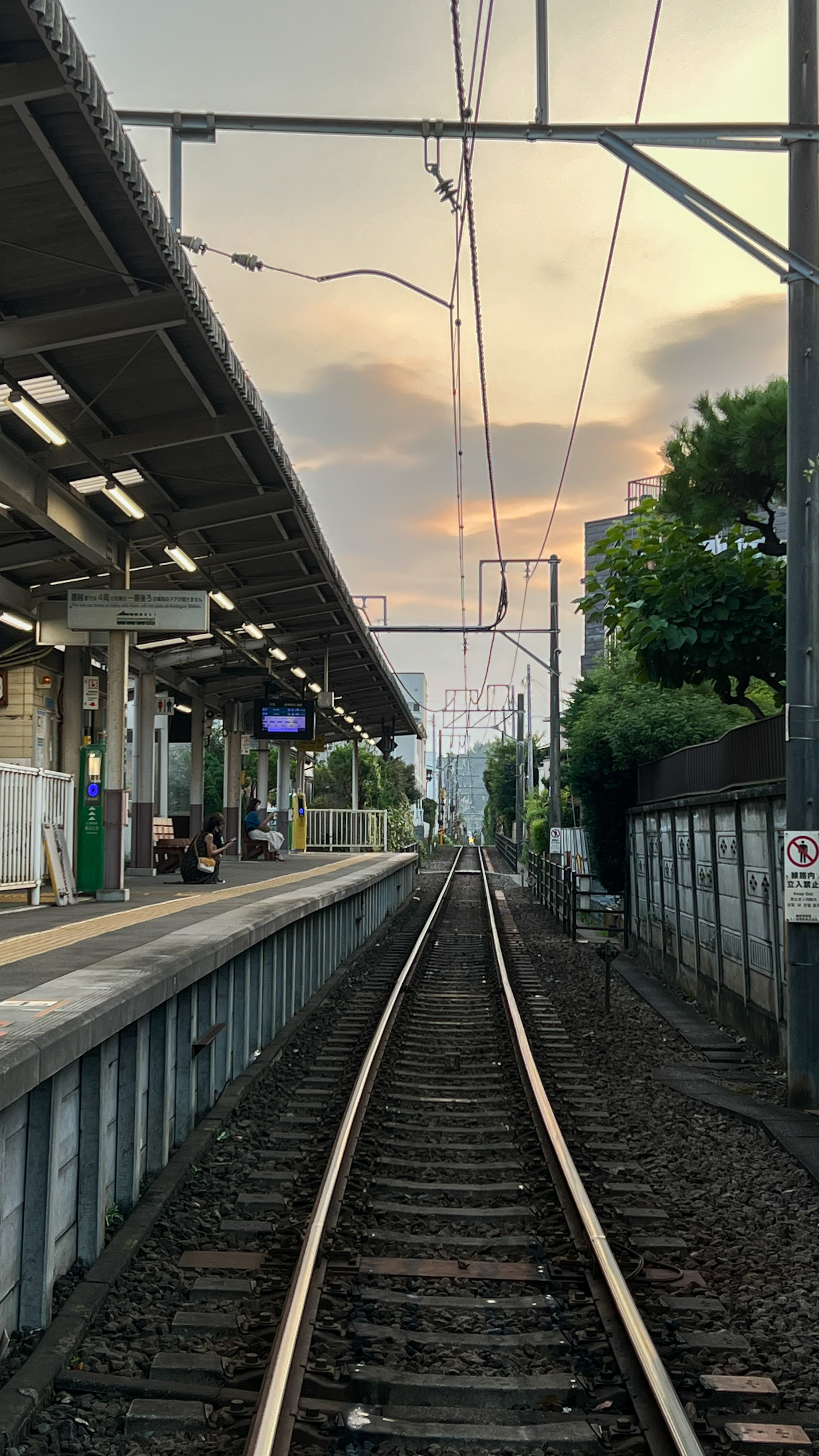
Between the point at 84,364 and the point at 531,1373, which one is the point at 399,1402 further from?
the point at 84,364

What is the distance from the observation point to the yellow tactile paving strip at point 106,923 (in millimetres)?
8188

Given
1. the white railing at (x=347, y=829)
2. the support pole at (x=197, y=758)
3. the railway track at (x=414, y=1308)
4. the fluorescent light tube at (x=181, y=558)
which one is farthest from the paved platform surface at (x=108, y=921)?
the white railing at (x=347, y=829)

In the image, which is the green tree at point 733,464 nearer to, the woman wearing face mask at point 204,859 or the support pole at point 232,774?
the woman wearing face mask at point 204,859

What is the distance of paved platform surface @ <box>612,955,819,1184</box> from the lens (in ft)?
24.8

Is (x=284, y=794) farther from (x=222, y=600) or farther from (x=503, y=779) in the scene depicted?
(x=503, y=779)

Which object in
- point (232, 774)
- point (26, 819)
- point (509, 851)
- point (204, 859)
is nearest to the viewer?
point (26, 819)

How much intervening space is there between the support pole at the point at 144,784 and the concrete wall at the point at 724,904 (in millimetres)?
8003

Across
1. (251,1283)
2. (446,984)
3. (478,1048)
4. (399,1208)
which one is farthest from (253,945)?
(446,984)

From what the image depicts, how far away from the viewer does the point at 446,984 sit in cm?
1566

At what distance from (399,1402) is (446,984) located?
11625 millimetres

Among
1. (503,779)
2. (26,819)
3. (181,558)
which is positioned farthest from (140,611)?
(503,779)

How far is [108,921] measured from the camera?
34.6 feet

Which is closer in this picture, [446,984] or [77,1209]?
[77,1209]

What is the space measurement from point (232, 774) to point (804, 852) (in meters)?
22.2
